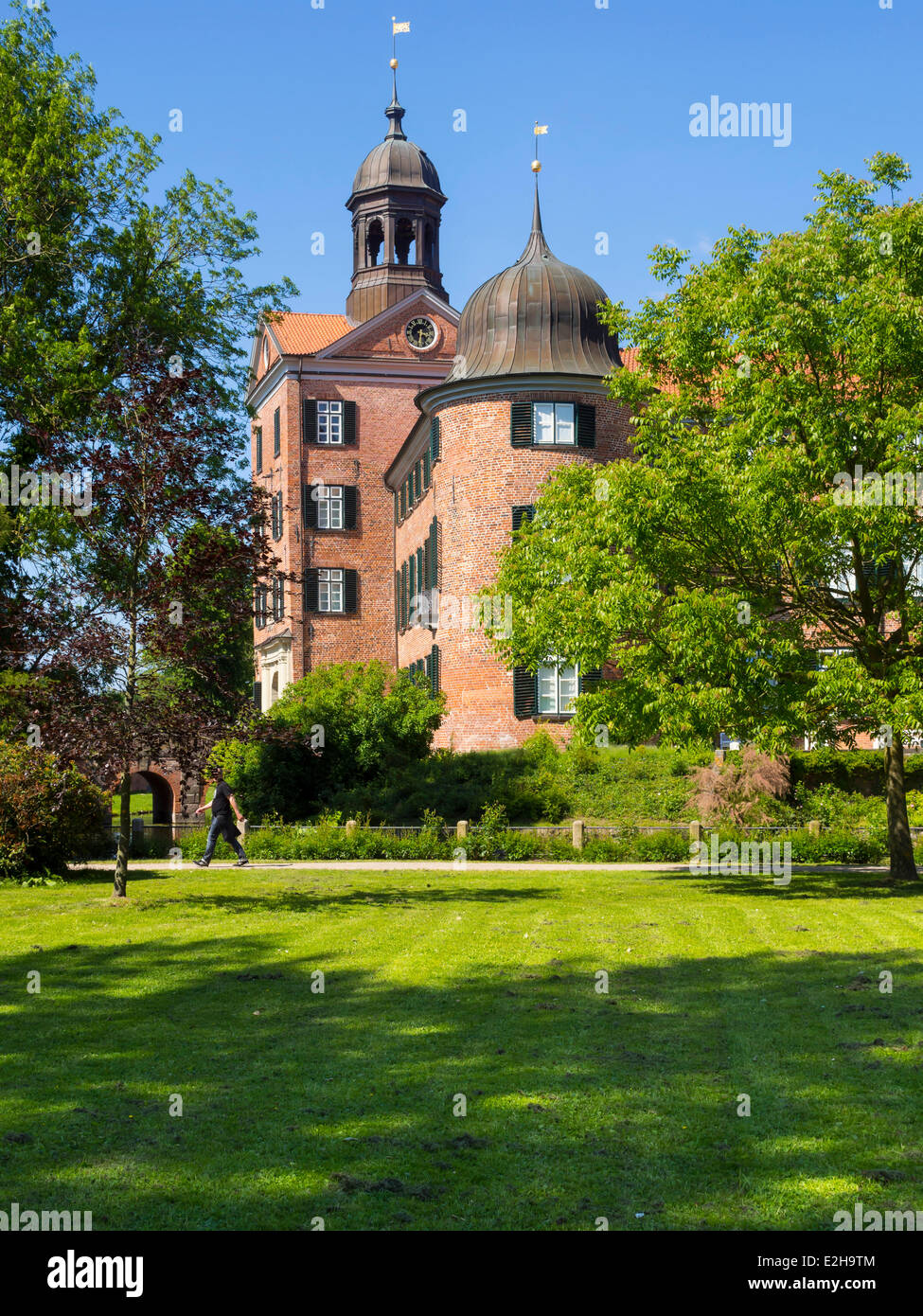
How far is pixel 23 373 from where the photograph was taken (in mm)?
23797

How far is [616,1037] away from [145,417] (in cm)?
1063

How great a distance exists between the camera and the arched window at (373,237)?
52875 mm

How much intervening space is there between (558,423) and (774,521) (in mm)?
18298

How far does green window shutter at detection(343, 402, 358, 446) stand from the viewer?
49125 millimetres

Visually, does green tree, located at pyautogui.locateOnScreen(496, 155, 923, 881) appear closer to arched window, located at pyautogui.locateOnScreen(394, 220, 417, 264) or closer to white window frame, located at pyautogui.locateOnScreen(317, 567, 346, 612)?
white window frame, located at pyautogui.locateOnScreen(317, 567, 346, 612)

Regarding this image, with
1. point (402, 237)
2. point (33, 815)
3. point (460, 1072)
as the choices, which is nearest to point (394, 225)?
point (402, 237)

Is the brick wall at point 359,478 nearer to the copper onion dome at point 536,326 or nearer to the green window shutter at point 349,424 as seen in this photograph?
the green window shutter at point 349,424

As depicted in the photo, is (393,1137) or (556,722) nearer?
(393,1137)

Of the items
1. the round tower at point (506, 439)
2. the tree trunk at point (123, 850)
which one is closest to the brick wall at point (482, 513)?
the round tower at point (506, 439)

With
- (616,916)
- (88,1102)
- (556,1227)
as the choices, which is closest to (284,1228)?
(556,1227)

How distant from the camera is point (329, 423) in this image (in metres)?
49.2

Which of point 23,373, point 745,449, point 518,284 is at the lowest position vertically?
point 745,449

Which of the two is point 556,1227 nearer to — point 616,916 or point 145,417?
point 616,916

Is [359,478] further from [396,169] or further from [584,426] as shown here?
[584,426]
